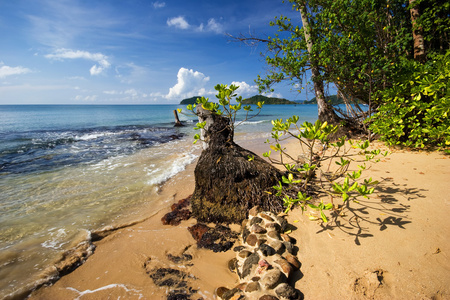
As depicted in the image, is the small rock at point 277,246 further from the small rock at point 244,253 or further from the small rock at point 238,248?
the small rock at point 238,248

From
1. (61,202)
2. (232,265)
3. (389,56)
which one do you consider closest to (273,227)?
(232,265)

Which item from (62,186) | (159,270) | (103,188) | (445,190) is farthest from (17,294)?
(445,190)

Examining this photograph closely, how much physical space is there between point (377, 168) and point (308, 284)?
3756 mm

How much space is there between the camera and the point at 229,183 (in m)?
3.81

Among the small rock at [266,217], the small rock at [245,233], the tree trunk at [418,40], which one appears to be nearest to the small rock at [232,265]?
the small rock at [245,233]

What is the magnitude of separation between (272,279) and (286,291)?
167 mm

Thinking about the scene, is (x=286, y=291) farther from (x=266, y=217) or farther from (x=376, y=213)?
(x=376, y=213)

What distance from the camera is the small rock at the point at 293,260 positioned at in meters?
2.33

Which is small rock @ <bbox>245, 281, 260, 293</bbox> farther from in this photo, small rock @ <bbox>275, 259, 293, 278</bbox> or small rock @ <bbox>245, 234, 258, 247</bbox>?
small rock @ <bbox>245, 234, 258, 247</bbox>

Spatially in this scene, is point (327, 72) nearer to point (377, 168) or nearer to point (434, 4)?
point (434, 4)

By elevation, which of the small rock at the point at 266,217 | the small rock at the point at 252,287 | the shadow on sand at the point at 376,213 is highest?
the shadow on sand at the point at 376,213

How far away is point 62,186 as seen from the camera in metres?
6.10

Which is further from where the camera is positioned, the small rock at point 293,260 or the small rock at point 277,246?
the small rock at point 277,246

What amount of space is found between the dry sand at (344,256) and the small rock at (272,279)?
23 centimetres
